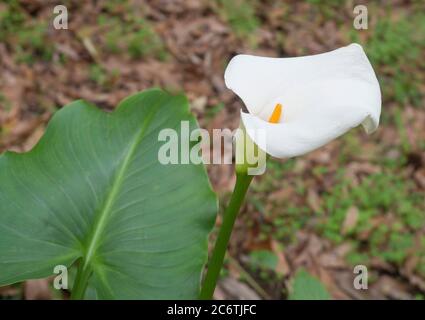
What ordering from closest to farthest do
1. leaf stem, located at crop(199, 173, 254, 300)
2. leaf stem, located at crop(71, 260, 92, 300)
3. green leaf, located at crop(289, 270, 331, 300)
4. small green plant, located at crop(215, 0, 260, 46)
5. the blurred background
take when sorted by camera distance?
leaf stem, located at crop(199, 173, 254, 300)
leaf stem, located at crop(71, 260, 92, 300)
green leaf, located at crop(289, 270, 331, 300)
the blurred background
small green plant, located at crop(215, 0, 260, 46)

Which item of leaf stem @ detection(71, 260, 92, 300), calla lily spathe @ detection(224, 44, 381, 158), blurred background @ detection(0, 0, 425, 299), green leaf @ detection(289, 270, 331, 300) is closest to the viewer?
calla lily spathe @ detection(224, 44, 381, 158)

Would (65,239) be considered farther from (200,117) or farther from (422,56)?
(422,56)

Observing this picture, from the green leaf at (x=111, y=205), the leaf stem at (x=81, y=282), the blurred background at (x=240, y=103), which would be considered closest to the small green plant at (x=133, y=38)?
the blurred background at (x=240, y=103)

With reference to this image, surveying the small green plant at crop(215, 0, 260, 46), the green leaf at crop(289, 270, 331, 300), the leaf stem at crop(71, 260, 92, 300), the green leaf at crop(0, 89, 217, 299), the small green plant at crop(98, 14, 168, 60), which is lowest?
the green leaf at crop(289, 270, 331, 300)

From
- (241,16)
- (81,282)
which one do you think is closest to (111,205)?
(81,282)

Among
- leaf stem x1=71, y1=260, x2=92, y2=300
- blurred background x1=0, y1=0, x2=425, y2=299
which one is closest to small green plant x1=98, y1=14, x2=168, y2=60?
blurred background x1=0, y1=0, x2=425, y2=299

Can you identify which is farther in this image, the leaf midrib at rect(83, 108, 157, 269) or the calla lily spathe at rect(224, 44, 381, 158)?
the leaf midrib at rect(83, 108, 157, 269)

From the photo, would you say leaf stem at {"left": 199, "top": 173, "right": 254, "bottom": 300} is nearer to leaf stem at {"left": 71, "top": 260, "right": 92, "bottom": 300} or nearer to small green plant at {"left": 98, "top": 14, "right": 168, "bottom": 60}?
leaf stem at {"left": 71, "top": 260, "right": 92, "bottom": 300}

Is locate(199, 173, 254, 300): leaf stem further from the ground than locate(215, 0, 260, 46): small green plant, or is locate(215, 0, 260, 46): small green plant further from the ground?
locate(215, 0, 260, 46): small green plant
